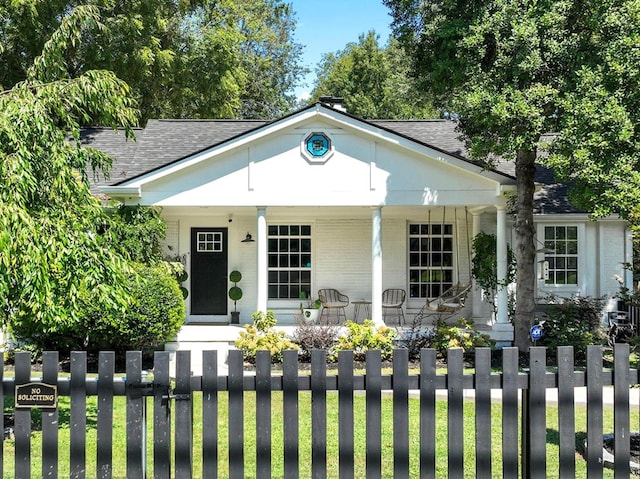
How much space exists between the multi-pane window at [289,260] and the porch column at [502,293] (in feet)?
16.5

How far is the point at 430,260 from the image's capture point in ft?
50.1

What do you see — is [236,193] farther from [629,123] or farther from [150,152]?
[629,123]

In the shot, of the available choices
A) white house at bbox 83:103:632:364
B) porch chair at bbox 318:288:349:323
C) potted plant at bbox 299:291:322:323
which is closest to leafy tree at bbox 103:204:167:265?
white house at bbox 83:103:632:364

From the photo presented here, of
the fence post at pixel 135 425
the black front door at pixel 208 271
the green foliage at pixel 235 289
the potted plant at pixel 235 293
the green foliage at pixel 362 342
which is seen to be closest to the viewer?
the fence post at pixel 135 425

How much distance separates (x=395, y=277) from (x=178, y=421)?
11.8m

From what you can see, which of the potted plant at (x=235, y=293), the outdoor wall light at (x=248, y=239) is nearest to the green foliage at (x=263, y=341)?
the potted plant at (x=235, y=293)

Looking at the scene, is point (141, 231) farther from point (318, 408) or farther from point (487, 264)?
point (318, 408)

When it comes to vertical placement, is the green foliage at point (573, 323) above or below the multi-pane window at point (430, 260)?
below

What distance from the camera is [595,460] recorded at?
378 centimetres

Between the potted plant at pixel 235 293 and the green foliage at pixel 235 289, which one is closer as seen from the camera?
the potted plant at pixel 235 293

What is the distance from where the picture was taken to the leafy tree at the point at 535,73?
28.7 ft

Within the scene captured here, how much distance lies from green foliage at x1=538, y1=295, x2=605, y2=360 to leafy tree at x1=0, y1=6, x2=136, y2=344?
8.86 m

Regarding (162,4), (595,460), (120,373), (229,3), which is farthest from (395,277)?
(229,3)

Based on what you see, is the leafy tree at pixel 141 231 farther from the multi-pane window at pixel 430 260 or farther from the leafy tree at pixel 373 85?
the leafy tree at pixel 373 85
